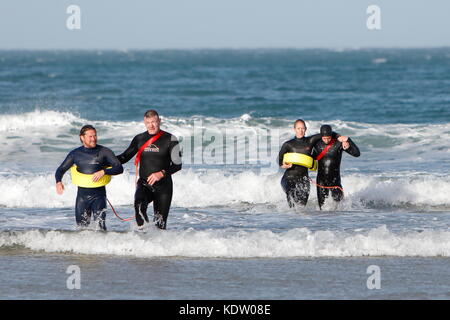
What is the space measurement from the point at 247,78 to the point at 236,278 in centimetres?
4191

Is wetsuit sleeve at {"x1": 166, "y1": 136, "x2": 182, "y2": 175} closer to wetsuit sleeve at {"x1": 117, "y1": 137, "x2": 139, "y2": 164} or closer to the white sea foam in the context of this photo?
wetsuit sleeve at {"x1": 117, "y1": 137, "x2": 139, "y2": 164}

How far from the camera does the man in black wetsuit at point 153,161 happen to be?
932 centimetres

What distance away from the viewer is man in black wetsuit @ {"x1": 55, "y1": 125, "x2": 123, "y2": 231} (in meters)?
9.12

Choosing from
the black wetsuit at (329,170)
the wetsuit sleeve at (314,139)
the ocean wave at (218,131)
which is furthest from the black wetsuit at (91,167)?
the ocean wave at (218,131)

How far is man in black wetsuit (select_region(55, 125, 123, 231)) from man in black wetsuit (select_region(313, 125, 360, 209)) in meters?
3.95

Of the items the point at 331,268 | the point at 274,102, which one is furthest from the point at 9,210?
the point at 274,102

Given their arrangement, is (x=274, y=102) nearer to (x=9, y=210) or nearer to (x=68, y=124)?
(x=68, y=124)

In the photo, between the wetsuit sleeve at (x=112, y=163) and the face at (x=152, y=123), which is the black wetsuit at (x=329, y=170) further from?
the wetsuit sleeve at (x=112, y=163)

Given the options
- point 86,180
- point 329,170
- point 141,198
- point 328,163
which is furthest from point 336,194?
point 86,180

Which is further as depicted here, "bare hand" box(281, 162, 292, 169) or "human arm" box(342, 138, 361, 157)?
"bare hand" box(281, 162, 292, 169)

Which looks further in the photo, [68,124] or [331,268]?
[68,124]

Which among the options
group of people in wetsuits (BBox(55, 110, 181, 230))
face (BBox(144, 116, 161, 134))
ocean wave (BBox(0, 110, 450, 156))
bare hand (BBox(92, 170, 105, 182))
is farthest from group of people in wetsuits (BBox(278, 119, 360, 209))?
ocean wave (BBox(0, 110, 450, 156))
